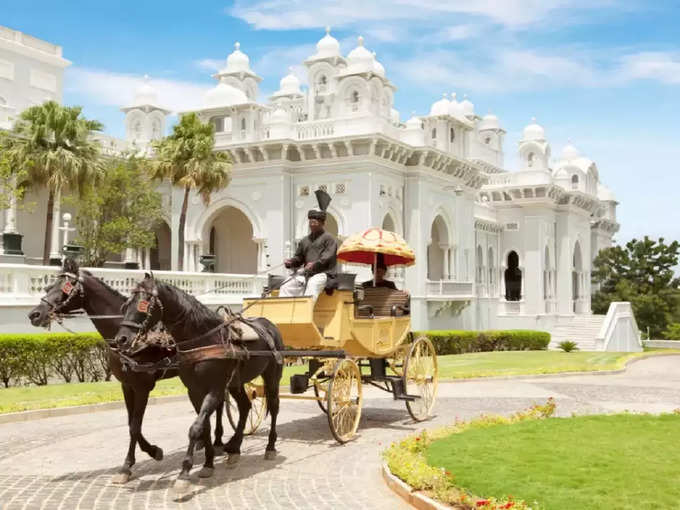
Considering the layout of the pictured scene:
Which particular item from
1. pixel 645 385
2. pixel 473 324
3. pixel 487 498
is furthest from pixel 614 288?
pixel 487 498

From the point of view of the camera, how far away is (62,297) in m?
8.22

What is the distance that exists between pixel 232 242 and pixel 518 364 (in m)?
18.1

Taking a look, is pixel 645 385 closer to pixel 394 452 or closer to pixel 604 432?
pixel 604 432

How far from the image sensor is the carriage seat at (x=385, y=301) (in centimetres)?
1259

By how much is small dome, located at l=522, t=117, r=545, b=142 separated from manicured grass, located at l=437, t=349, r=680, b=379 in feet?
69.1

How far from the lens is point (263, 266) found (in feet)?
111

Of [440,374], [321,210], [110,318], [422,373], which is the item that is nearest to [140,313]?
[110,318]

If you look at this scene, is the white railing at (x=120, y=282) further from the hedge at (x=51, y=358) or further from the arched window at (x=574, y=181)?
the arched window at (x=574, y=181)

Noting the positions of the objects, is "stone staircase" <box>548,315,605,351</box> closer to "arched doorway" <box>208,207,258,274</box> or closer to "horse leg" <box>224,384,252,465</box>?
"arched doorway" <box>208,207,258,274</box>

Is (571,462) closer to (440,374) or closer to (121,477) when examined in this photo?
(121,477)

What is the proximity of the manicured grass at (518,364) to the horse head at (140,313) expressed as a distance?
13.5 metres

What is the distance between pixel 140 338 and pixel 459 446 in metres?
3.97

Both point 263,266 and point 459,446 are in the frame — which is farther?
point 263,266

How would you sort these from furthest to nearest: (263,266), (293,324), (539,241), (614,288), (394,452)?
(614,288)
(539,241)
(263,266)
(293,324)
(394,452)
